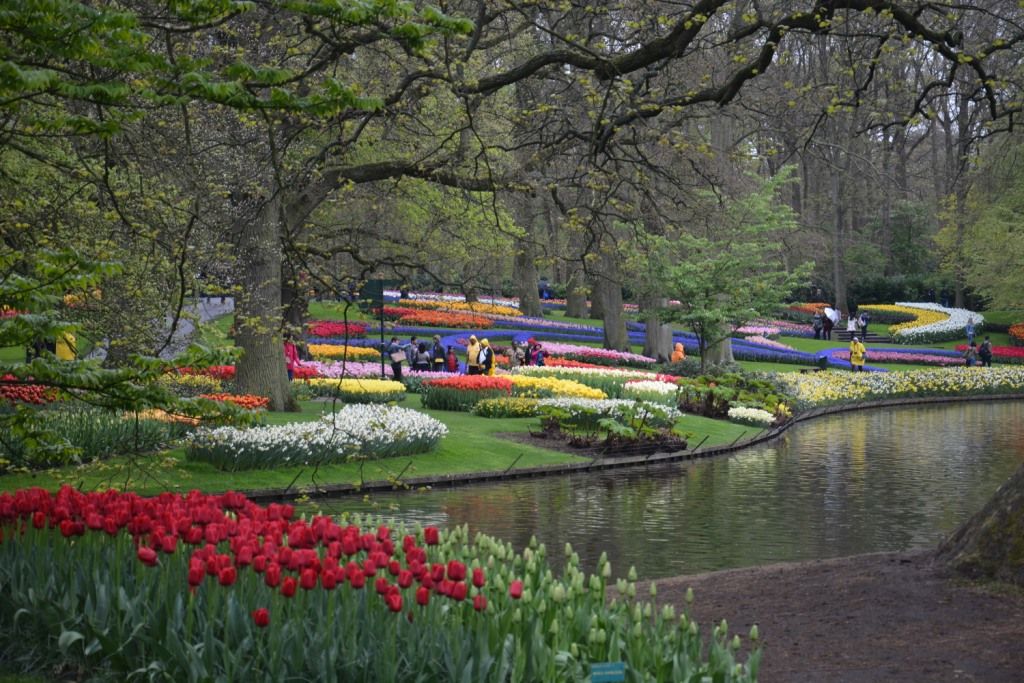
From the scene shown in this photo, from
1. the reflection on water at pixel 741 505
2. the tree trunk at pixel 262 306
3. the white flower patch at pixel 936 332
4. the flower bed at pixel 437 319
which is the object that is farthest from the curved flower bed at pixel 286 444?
the white flower patch at pixel 936 332

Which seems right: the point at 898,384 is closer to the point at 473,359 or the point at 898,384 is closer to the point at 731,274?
the point at 731,274

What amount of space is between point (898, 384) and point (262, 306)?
82.0ft

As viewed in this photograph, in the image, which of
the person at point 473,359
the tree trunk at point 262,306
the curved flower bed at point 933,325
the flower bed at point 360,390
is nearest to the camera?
the tree trunk at point 262,306

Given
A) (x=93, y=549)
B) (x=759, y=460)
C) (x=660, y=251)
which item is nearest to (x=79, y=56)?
(x=93, y=549)

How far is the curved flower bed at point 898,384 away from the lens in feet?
121

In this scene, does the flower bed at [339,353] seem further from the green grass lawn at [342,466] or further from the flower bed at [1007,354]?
the flower bed at [1007,354]

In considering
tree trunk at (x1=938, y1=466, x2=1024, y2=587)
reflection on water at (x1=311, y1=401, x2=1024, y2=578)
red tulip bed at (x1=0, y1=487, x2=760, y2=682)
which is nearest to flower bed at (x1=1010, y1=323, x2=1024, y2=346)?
reflection on water at (x1=311, y1=401, x2=1024, y2=578)

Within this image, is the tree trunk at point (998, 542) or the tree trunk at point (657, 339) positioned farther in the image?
the tree trunk at point (657, 339)

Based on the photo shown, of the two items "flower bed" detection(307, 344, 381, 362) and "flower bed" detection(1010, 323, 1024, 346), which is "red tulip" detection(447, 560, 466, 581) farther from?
"flower bed" detection(1010, 323, 1024, 346)

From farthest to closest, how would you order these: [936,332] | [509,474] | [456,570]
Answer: [936,332], [509,474], [456,570]

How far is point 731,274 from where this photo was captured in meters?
37.1

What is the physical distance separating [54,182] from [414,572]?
41.8 ft

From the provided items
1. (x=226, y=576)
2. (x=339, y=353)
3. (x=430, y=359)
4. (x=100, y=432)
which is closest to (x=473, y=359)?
(x=430, y=359)

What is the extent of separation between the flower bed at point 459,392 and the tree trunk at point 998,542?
1802 centimetres
